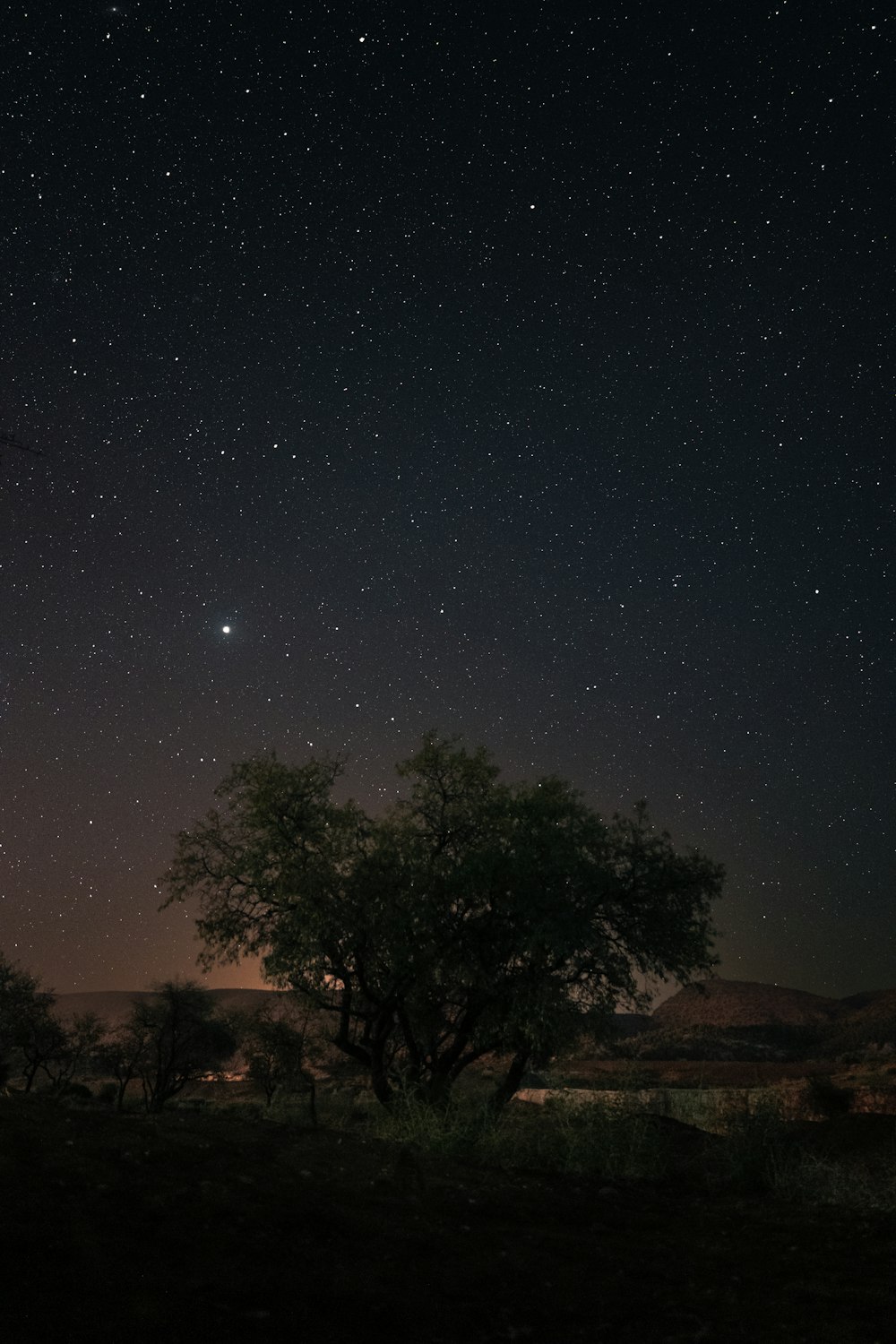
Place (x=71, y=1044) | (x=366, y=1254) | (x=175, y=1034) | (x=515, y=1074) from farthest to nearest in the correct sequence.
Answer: (x=71, y=1044) → (x=175, y=1034) → (x=515, y=1074) → (x=366, y=1254)

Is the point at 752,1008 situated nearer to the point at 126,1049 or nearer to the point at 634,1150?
the point at 126,1049

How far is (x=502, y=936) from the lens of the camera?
63.6 ft

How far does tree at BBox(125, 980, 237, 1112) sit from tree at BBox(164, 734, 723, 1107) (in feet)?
88.4

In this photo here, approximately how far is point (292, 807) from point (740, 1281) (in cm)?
1708

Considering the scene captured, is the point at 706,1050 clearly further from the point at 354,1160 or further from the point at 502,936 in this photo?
the point at 354,1160

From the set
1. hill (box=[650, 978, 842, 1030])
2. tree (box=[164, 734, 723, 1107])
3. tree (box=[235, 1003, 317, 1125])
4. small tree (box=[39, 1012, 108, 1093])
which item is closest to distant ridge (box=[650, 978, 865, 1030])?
hill (box=[650, 978, 842, 1030])

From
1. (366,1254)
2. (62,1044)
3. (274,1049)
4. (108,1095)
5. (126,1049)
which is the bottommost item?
(108,1095)

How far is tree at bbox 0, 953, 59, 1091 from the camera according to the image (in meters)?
42.9

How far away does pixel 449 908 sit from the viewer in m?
19.6

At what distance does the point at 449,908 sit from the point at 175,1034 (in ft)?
107

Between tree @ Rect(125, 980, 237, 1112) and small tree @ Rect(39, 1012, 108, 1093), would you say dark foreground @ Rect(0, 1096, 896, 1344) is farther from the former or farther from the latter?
small tree @ Rect(39, 1012, 108, 1093)

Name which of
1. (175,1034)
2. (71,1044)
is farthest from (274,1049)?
(71,1044)

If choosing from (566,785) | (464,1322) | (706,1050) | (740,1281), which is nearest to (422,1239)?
(464,1322)

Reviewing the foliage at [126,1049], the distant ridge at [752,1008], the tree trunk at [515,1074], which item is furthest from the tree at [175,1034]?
the distant ridge at [752,1008]
